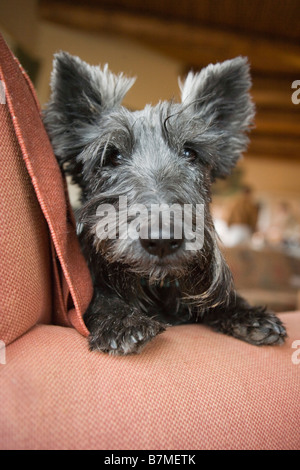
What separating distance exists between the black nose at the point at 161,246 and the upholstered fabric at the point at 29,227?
0.25 metres

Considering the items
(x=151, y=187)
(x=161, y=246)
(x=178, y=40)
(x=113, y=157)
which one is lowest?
(x=161, y=246)

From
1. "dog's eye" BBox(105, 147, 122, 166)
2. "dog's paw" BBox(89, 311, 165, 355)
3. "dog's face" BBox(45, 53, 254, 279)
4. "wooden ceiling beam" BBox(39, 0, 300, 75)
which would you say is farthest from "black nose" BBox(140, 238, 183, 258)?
"wooden ceiling beam" BBox(39, 0, 300, 75)

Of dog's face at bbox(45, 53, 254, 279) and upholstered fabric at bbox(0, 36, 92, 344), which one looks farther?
dog's face at bbox(45, 53, 254, 279)

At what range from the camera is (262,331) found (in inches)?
54.9

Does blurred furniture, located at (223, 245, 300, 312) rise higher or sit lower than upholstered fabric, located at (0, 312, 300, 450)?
lower

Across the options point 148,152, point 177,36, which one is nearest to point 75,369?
point 148,152

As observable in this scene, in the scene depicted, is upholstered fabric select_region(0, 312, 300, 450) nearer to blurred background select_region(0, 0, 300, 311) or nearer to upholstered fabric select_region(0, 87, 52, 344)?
upholstered fabric select_region(0, 87, 52, 344)

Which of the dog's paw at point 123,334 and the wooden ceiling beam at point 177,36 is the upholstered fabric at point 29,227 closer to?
the dog's paw at point 123,334

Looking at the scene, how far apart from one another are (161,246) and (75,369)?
446 mm

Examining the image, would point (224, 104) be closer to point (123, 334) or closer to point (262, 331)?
point (262, 331)

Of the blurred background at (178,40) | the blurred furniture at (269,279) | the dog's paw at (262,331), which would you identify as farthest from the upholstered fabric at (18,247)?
the blurred furniture at (269,279)

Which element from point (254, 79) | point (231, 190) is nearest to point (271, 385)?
point (254, 79)

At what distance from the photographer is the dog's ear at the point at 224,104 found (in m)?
1.85

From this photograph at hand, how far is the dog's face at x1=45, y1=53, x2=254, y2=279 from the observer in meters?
1.25
